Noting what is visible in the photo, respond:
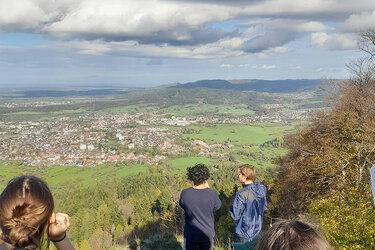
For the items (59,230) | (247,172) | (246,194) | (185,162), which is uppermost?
(59,230)

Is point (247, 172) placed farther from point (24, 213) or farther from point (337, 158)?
point (337, 158)

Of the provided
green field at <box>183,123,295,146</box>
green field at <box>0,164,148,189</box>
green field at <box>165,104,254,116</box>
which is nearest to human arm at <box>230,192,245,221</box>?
green field at <box>0,164,148,189</box>

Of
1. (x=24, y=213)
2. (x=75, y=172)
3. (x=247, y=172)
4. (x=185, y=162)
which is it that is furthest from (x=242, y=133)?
(x=24, y=213)

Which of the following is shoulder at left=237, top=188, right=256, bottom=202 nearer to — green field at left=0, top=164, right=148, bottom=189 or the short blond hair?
the short blond hair

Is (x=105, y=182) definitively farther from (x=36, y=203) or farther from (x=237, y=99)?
(x=237, y=99)

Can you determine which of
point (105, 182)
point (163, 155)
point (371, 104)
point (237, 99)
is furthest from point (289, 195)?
point (237, 99)

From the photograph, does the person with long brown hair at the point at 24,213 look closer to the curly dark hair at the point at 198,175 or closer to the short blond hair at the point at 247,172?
the curly dark hair at the point at 198,175

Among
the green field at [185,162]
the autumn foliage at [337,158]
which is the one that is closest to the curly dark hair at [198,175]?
the autumn foliage at [337,158]
